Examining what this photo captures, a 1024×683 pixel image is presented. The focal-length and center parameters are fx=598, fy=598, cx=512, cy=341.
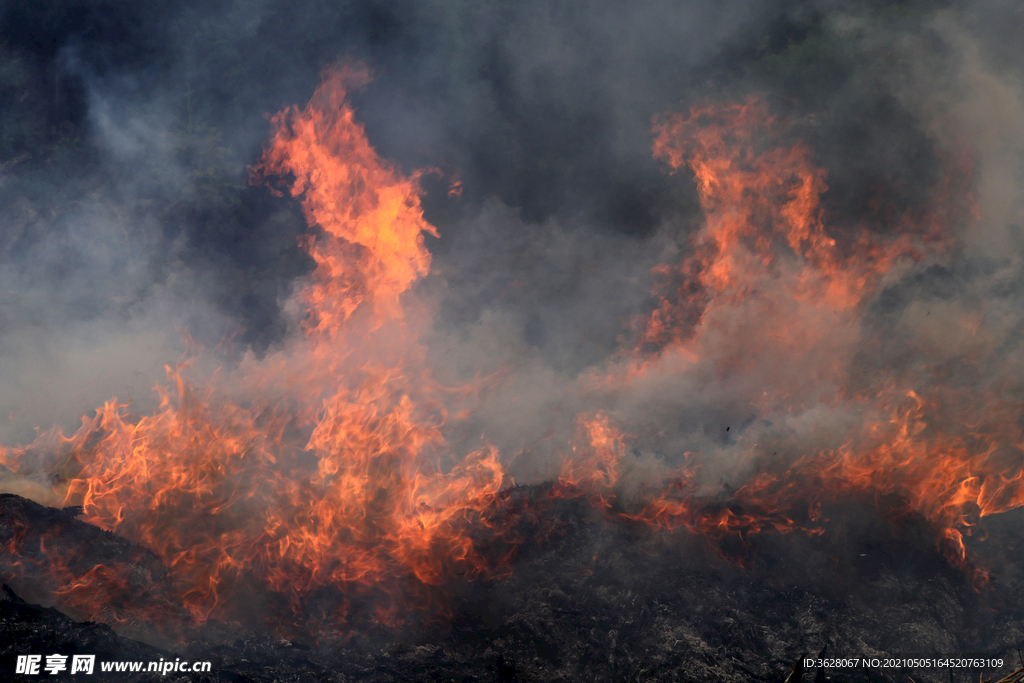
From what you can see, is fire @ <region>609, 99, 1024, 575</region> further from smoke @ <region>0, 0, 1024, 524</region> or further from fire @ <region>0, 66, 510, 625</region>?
fire @ <region>0, 66, 510, 625</region>

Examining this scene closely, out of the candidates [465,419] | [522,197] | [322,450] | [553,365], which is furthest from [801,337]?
[322,450]

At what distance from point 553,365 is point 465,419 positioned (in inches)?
126

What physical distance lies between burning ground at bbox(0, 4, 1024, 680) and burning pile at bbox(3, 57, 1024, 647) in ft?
0.28

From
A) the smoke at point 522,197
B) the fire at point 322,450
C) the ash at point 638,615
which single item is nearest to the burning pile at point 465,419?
the fire at point 322,450

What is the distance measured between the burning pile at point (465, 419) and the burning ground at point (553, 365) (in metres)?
0.09

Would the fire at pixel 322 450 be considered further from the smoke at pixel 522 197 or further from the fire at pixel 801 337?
the fire at pixel 801 337

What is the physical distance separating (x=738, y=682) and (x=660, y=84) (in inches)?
614

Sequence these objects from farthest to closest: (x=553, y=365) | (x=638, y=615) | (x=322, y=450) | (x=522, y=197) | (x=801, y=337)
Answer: (x=522, y=197)
(x=553, y=365)
(x=801, y=337)
(x=322, y=450)
(x=638, y=615)

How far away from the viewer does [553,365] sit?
18.0 metres

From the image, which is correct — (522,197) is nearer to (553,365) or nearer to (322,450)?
(553,365)

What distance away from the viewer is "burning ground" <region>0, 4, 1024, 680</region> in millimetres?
14281

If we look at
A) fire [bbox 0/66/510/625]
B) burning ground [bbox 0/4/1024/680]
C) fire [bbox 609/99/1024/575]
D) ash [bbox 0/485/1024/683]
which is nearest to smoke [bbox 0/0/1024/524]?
burning ground [bbox 0/4/1024/680]

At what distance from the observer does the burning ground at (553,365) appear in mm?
14281

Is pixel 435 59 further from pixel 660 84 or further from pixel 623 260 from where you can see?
pixel 623 260
